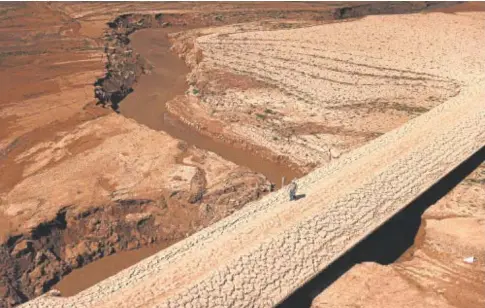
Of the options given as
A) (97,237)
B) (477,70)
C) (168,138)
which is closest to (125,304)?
(97,237)

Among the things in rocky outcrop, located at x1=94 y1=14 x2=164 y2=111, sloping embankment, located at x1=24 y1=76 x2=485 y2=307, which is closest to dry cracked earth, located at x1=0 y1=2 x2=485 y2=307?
sloping embankment, located at x1=24 y1=76 x2=485 y2=307

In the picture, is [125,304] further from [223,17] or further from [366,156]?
[223,17]

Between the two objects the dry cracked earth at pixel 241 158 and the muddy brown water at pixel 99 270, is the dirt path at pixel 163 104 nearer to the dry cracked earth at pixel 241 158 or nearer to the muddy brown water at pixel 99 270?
the dry cracked earth at pixel 241 158

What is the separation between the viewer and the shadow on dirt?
10.9m

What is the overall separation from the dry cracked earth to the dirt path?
12cm

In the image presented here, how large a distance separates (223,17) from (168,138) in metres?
20.5

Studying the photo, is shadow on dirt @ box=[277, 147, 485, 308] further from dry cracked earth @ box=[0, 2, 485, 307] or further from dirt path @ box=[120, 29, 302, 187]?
dirt path @ box=[120, 29, 302, 187]

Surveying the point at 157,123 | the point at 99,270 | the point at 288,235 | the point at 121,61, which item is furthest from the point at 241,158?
the point at 121,61

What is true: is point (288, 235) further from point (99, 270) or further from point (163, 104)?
point (163, 104)

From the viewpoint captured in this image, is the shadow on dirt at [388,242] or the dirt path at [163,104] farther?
the dirt path at [163,104]

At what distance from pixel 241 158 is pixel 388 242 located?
7.42 metres

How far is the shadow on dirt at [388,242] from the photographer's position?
1088 cm

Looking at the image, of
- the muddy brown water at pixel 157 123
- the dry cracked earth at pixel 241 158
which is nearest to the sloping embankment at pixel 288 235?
the dry cracked earth at pixel 241 158

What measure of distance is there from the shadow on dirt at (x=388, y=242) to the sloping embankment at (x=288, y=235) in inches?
13.4
